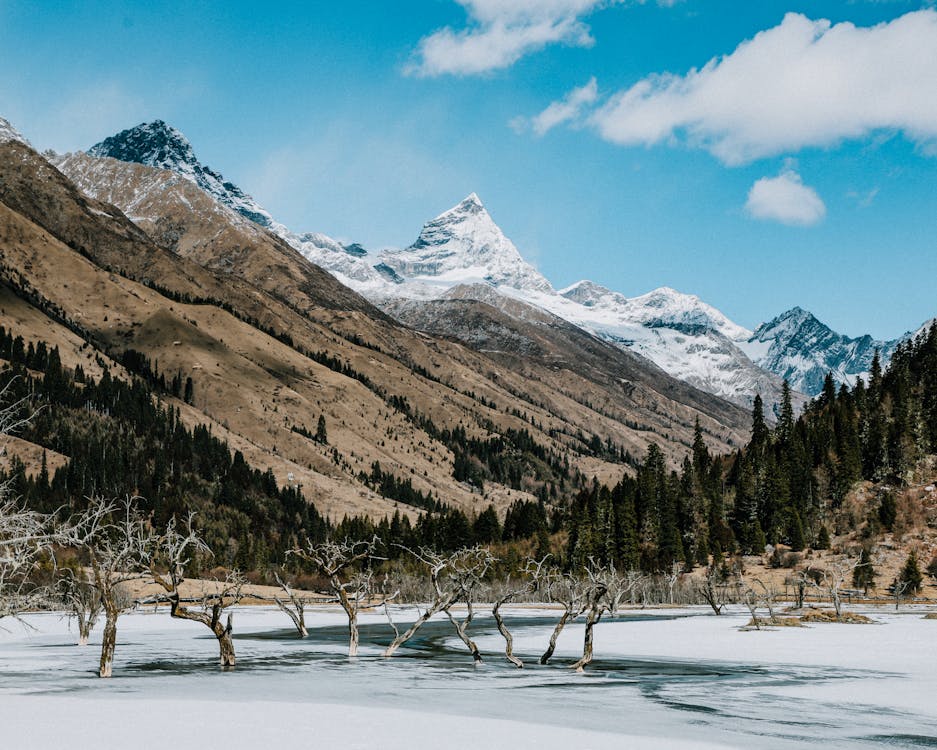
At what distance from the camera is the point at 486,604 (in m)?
171

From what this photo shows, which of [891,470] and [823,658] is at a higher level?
[891,470]

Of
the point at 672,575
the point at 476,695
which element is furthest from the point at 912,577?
the point at 476,695

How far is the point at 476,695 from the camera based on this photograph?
137 feet

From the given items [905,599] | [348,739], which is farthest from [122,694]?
[905,599]

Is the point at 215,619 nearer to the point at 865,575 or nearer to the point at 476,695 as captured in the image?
the point at 476,695

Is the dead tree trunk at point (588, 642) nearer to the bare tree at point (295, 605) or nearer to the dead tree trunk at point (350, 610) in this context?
the dead tree trunk at point (350, 610)

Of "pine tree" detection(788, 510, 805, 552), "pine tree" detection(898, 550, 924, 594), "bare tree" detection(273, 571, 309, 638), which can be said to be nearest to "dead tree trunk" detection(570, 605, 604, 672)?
"bare tree" detection(273, 571, 309, 638)

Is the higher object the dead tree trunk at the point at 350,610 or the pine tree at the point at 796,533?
the pine tree at the point at 796,533

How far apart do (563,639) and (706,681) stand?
3075 centimetres

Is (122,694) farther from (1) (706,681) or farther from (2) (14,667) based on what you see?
(1) (706,681)

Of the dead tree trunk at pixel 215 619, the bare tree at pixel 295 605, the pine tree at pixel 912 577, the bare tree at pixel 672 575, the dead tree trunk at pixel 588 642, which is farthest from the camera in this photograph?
the bare tree at pixel 672 575

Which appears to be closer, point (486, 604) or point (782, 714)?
point (782, 714)

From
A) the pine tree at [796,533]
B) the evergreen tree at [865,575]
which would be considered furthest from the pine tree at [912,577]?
the pine tree at [796,533]

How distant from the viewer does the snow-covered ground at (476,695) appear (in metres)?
31.0
